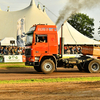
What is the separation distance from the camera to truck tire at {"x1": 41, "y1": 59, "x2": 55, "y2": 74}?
1468cm

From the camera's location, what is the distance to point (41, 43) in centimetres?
1450

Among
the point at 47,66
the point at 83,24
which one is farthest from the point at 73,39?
the point at 83,24

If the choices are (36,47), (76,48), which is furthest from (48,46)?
(76,48)

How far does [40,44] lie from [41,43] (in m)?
0.10

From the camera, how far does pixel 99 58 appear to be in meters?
15.7

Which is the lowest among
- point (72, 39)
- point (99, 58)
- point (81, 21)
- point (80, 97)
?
point (80, 97)

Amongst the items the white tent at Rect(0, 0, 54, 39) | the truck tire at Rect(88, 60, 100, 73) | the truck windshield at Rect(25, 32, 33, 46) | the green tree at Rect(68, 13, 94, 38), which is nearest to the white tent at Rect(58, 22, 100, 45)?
the white tent at Rect(0, 0, 54, 39)

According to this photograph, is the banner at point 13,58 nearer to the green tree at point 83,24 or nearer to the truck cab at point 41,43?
the truck cab at point 41,43

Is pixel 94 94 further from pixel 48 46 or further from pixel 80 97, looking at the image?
pixel 48 46

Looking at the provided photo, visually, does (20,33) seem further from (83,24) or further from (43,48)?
(83,24)

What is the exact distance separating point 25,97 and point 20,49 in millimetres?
20157

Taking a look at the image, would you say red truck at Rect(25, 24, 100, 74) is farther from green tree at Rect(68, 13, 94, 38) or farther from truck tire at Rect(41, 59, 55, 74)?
green tree at Rect(68, 13, 94, 38)

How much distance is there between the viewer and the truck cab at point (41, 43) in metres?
14.4

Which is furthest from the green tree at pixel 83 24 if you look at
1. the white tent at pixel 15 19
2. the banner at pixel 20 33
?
the banner at pixel 20 33
